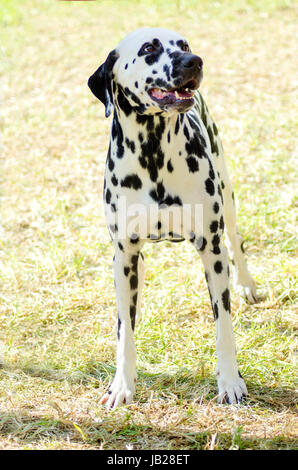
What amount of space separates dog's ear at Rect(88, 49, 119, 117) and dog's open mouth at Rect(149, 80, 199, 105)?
0.30m

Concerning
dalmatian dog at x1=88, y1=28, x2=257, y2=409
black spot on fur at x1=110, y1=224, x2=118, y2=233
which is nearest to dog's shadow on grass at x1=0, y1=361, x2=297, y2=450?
dalmatian dog at x1=88, y1=28, x2=257, y2=409

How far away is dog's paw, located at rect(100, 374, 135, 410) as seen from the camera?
3873mm

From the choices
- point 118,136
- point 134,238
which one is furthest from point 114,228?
point 118,136

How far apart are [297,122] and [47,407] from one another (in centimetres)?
484

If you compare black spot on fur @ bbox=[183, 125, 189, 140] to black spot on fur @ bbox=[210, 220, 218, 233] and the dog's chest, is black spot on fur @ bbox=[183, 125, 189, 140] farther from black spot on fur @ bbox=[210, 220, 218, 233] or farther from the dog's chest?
black spot on fur @ bbox=[210, 220, 218, 233]

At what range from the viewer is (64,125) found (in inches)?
329

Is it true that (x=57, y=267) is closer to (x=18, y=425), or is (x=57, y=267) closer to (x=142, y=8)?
(x=18, y=425)

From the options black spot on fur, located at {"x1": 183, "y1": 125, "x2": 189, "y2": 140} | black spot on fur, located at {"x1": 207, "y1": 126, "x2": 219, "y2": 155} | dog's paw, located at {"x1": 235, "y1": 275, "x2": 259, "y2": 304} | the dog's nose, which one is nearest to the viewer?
the dog's nose

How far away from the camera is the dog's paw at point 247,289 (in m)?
5.05

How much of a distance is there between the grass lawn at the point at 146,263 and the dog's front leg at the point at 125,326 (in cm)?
9

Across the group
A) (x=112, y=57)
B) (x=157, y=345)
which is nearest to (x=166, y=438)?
(x=157, y=345)

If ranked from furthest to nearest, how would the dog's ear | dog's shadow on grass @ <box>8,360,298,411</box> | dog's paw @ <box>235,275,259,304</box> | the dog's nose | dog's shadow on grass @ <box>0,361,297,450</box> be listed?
dog's paw @ <box>235,275,259,304</box> → dog's shadow on grass @ <box>8,360,298,411</box> → the dog's ear → dog's shadow on grass @ <box>0,361,297,450</box> → the dog's nose

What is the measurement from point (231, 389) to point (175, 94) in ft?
4.99

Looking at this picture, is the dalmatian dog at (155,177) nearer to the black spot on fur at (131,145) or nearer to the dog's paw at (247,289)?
the black spot on fur at (131,145)
